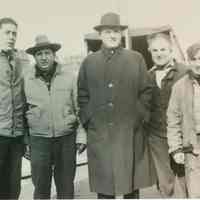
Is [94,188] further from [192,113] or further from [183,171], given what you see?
[192,113]

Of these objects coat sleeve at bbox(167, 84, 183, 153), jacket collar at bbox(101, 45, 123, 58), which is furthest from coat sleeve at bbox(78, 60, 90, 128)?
coat sleeve at bbox(167, 84, 183, 153)

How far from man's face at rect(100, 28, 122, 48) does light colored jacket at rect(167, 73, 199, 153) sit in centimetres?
44

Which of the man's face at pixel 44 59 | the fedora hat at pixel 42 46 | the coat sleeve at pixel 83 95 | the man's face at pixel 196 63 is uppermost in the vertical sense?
the fedora hat at pixel 42 46

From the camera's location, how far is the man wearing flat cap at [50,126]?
2.91 metres

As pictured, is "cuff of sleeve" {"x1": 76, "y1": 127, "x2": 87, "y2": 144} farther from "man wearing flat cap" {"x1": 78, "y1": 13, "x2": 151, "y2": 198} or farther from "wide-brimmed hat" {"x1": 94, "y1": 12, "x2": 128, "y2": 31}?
"wide-brimmed hat" {"x1": 94, "y1": 12, "x2": 128, "y2": 31}

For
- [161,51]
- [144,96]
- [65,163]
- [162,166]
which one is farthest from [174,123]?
[65,163]

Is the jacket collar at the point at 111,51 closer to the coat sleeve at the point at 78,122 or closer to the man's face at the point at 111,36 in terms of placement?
the man's face at the point at 111,36

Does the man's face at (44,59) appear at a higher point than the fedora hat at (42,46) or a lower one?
lower

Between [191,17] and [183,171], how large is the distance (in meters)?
1.78

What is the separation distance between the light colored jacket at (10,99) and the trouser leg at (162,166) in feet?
2.74

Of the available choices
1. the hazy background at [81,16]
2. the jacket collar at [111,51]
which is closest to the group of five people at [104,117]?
the jacket collar at [111,51]

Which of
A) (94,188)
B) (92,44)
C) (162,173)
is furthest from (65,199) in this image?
(92,44)

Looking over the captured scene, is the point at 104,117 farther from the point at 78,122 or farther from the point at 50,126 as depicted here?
the point at 50,126

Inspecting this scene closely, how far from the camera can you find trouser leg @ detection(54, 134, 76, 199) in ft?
9.56
